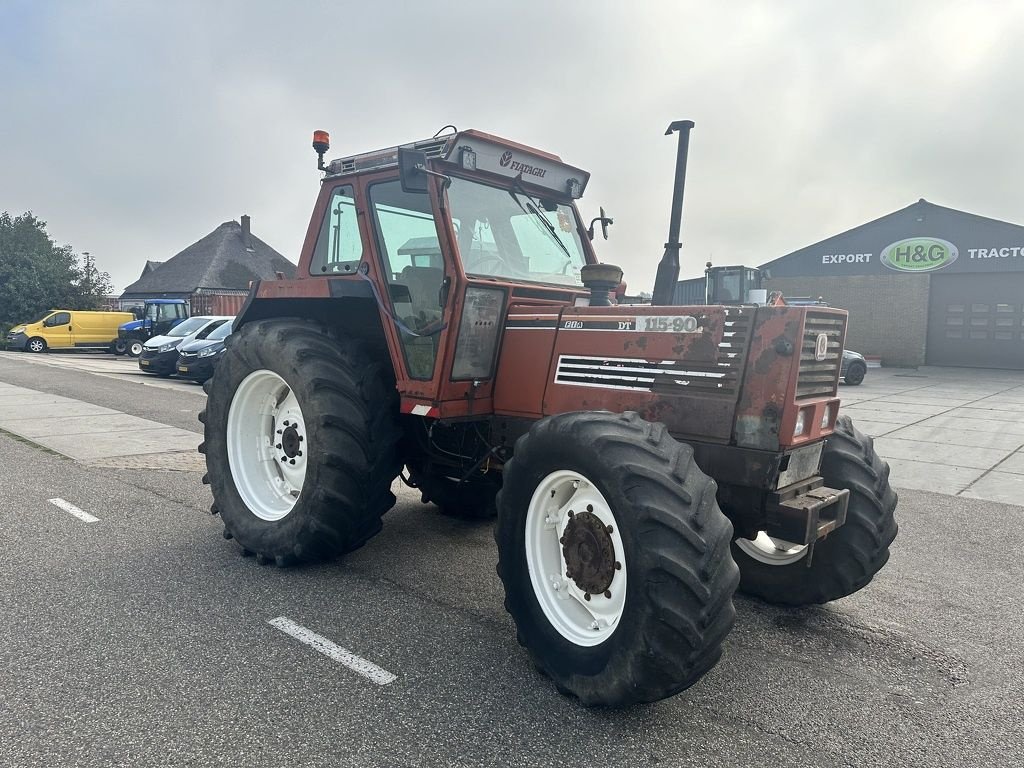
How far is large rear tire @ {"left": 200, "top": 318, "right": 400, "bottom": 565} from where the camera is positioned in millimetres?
4039

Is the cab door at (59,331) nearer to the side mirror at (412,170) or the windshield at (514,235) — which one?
the windshield at (514,235)

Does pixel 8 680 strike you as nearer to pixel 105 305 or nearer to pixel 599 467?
pixel 599 467

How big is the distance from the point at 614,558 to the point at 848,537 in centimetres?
141

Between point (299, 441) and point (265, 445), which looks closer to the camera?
point (299, 441)

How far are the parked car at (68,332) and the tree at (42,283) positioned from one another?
9.14m

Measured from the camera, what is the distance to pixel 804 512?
305 centimetres

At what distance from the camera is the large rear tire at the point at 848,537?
356cm

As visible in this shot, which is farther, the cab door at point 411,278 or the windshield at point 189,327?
the windshield at point 189,327

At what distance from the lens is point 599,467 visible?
2.79 metres

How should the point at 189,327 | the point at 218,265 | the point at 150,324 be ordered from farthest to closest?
the point at 218,265
the point at 150,324
the point at 189,327

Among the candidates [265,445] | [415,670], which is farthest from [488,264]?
[415,670]

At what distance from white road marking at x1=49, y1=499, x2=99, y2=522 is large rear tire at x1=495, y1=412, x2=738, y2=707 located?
3.72 metres

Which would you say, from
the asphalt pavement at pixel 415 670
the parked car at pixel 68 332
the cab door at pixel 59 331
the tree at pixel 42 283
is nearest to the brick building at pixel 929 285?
the asphalt pavement at pixel 415 670

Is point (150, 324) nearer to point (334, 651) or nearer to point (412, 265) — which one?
point (412, 265)
